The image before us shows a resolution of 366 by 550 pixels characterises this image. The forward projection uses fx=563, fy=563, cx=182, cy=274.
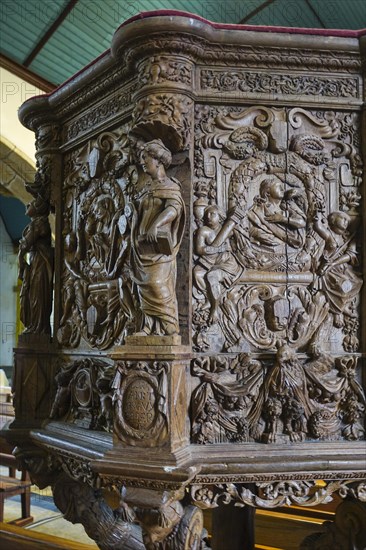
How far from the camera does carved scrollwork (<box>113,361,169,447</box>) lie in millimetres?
2500

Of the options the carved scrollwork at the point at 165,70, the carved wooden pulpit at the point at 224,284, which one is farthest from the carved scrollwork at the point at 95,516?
the carved scrollwork at the point at 165,70

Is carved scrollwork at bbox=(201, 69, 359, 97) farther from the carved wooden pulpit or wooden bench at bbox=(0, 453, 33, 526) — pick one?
wooden bench at bbox=(0, 453, 33, 526)

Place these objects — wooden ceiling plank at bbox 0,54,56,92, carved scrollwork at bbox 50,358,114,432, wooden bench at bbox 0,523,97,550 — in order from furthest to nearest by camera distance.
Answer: wooden ceiling plank at bbox 0,54,56,92, wooden bench at bbox 0,523,97,550, carved scrollwork at bbox 50,358,114,432

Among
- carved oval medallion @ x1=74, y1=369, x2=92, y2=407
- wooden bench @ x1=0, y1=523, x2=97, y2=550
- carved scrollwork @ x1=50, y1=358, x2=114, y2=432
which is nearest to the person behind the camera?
carved scrollwork @ x1=50, y1=358, x2=114, y2=432

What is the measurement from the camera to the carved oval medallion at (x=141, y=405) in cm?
251

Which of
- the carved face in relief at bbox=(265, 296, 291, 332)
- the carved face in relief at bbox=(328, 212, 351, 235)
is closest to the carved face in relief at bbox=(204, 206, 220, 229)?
the carved face in relief at bbox=(265, 296, 291, 332)

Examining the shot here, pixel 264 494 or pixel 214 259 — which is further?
pixel 214 259

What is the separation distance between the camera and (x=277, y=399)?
2730 millimetres

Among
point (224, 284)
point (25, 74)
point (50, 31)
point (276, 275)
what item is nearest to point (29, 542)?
point (224, 284)

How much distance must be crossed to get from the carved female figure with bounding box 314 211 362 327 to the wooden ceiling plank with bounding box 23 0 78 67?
5.30 meters

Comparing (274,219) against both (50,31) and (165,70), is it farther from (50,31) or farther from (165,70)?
(50,31)

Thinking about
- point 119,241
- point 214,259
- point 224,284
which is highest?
point 119,241

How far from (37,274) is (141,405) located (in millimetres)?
1565

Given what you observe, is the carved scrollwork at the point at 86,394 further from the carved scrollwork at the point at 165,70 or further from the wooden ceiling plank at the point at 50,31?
the wooden ceiling plank at the point at 50,31
